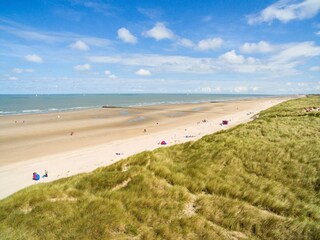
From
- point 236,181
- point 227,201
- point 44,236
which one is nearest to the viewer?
point 44,236

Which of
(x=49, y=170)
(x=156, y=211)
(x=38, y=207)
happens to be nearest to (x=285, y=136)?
(x=156, y=211)

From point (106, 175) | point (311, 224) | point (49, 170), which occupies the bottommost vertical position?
point (49, 170)

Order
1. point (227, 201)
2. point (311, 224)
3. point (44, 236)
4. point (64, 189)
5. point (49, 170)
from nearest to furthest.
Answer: point (44, 236)
point (311, 224)
point (227, 201)
point (64, 189)
point (49, 170)

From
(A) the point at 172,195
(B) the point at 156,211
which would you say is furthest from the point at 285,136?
(B) the point at 156,211

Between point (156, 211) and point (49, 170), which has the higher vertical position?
point (156, 211)

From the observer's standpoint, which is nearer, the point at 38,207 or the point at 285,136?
the point at 38,207

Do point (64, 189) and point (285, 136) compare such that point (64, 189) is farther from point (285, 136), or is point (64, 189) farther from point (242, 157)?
point (285, 136)

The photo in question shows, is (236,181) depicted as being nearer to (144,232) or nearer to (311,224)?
(311,224)
